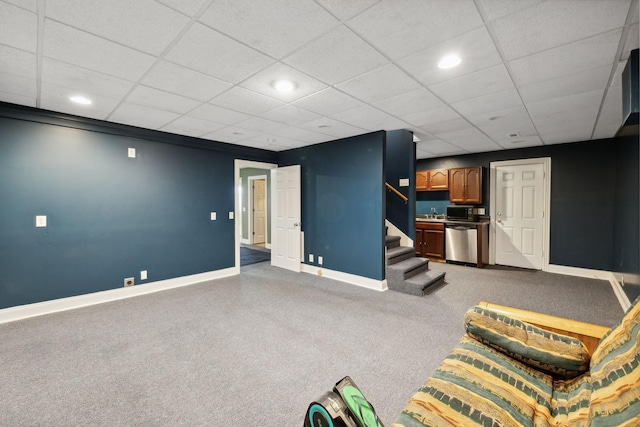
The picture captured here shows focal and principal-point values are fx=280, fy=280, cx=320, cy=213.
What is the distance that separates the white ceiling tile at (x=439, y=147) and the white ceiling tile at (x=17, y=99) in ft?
17.6

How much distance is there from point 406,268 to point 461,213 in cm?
269

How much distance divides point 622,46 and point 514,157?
165 inches

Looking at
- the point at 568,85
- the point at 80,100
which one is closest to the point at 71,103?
the point at 80,100

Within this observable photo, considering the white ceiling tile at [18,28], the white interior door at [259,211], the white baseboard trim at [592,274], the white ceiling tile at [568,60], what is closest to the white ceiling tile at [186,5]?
the white ceiling tile at [18,28]

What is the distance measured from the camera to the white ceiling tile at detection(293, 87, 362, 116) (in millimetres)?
2777

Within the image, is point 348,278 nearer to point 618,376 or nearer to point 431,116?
point 431,116

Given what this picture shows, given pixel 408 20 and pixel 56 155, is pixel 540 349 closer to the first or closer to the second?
pixel 408 20

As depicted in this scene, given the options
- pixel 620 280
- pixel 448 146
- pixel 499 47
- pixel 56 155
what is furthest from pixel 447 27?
pixel 620 280

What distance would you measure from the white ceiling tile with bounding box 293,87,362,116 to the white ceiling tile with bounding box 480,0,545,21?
1357 mm

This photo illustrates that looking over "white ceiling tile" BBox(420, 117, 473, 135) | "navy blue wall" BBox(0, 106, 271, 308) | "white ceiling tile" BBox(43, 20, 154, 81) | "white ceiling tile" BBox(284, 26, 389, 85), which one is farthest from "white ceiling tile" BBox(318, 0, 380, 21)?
"navy blue wall" BBox(0, 106, 271, 308)

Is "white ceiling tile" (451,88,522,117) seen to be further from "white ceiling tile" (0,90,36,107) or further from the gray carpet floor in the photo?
"white ceiling tile" (0,90,36,107)

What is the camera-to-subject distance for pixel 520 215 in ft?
18.5

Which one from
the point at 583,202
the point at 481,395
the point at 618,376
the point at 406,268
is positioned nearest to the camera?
the point at 618,376

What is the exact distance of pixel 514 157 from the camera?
5.65 m
